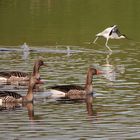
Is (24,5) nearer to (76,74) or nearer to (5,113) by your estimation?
(76,74)

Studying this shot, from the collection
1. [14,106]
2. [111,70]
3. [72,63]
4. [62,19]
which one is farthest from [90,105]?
[62,19]

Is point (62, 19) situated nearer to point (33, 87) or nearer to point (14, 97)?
point (33, 87)

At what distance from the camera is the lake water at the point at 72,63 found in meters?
17.8

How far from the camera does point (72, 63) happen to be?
29.3 meters

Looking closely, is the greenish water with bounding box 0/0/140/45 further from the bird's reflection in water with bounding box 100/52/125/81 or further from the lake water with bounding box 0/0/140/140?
the bird's reflection in water with bounding box 100/52/125/81

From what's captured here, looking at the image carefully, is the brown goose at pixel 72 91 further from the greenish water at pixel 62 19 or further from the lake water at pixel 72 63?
the greenish water at pixel 62 19

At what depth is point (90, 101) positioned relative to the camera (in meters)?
21.9

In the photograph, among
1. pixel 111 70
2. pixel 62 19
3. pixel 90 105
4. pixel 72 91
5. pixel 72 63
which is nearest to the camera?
pixel 90 105

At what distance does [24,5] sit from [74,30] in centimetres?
1547

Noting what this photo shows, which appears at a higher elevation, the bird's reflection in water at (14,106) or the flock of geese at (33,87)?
the flock of geese at (33,87)

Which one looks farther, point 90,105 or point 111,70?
point 111,70

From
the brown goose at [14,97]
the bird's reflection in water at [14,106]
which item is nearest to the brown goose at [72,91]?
the brown goose at [14,97]

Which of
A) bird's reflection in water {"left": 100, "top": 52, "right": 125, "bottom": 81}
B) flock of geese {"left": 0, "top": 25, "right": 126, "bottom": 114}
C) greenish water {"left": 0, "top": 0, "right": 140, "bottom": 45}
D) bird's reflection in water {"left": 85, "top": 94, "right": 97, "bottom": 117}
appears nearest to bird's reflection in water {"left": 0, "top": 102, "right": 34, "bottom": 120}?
flock of geese {"left": 0, "top": 25, "right": 126, "bottom": 114}

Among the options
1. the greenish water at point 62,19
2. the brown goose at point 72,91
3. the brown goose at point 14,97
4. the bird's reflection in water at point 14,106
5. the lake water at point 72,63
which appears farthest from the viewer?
the greenish water at point 62,19
